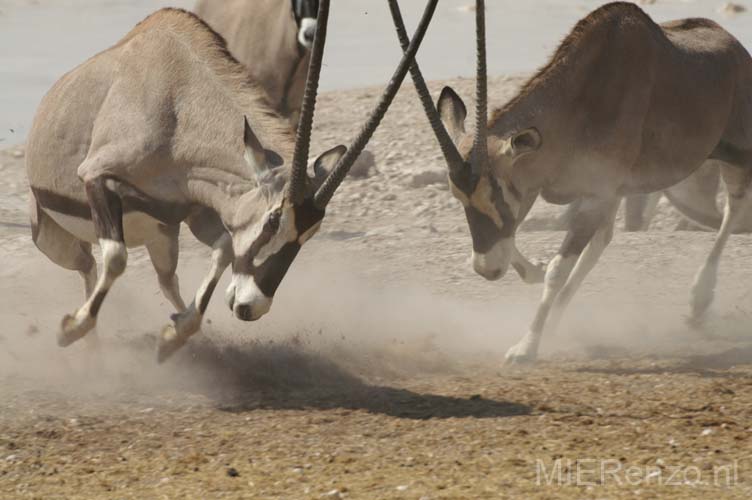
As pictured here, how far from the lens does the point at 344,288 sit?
1137 cm

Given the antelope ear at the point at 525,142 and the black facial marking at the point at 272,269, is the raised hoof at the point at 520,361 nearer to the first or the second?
the antelope ear at the point at 525,142

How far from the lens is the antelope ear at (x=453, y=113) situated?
363 inches

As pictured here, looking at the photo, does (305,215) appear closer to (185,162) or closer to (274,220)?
(274,220)

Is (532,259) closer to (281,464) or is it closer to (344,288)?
(344,288)

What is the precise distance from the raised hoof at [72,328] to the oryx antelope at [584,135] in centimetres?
227

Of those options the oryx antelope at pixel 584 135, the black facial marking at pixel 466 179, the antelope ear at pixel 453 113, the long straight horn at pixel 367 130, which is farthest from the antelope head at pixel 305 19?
the long straight horn at pixel 367 130

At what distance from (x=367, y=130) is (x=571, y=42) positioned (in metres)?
2.20

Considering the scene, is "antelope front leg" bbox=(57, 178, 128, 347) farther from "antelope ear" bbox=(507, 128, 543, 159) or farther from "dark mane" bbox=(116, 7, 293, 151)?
"antelope ear" bbox=(507, 128, 543, 159)

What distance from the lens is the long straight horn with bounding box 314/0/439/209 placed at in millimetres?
7398

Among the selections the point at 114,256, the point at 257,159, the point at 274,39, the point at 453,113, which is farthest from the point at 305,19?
the point at 114,256

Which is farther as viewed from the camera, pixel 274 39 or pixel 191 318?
pixel 274 39

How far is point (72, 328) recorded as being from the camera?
8047 mm

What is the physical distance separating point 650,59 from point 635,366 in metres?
2.07

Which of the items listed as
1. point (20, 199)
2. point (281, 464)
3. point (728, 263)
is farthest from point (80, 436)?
point (20, 199)
